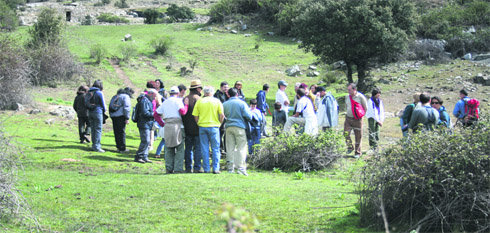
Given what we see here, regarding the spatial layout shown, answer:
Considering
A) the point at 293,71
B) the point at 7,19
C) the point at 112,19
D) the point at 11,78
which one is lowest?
the point at 293,71

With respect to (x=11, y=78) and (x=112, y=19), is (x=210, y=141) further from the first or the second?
(x=112, y=19)

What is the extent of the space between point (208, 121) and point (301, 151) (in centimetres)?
274

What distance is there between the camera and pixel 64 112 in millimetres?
21281

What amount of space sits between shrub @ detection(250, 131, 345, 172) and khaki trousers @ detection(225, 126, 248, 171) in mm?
1239

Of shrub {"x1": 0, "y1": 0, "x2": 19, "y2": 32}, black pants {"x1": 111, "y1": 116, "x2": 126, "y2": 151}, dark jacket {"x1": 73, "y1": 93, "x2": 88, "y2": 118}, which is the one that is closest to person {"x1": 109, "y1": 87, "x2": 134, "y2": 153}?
black pants {"x1": 111, "y1": 116, "x2": 126, "y2": 151}

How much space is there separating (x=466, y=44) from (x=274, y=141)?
32507mm

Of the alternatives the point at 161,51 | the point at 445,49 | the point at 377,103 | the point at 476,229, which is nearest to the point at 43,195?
the point at 476,229

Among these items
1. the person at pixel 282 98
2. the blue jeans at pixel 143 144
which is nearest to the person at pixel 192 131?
the blue jeans at pixel 143 144

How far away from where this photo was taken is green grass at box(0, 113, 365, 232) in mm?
7180

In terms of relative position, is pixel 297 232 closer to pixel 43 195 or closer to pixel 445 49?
pixel 43 195

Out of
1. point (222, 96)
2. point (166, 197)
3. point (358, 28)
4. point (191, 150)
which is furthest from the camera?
point (358, 28)

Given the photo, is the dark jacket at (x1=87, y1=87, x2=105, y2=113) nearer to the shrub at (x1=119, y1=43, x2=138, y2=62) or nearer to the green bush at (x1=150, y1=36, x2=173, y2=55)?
the shrub at (x1=119, y1=43, x2=138, y2=62)

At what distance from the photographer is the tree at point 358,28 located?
100 ft

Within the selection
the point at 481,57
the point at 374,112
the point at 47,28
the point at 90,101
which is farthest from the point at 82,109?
the point at 481,57
